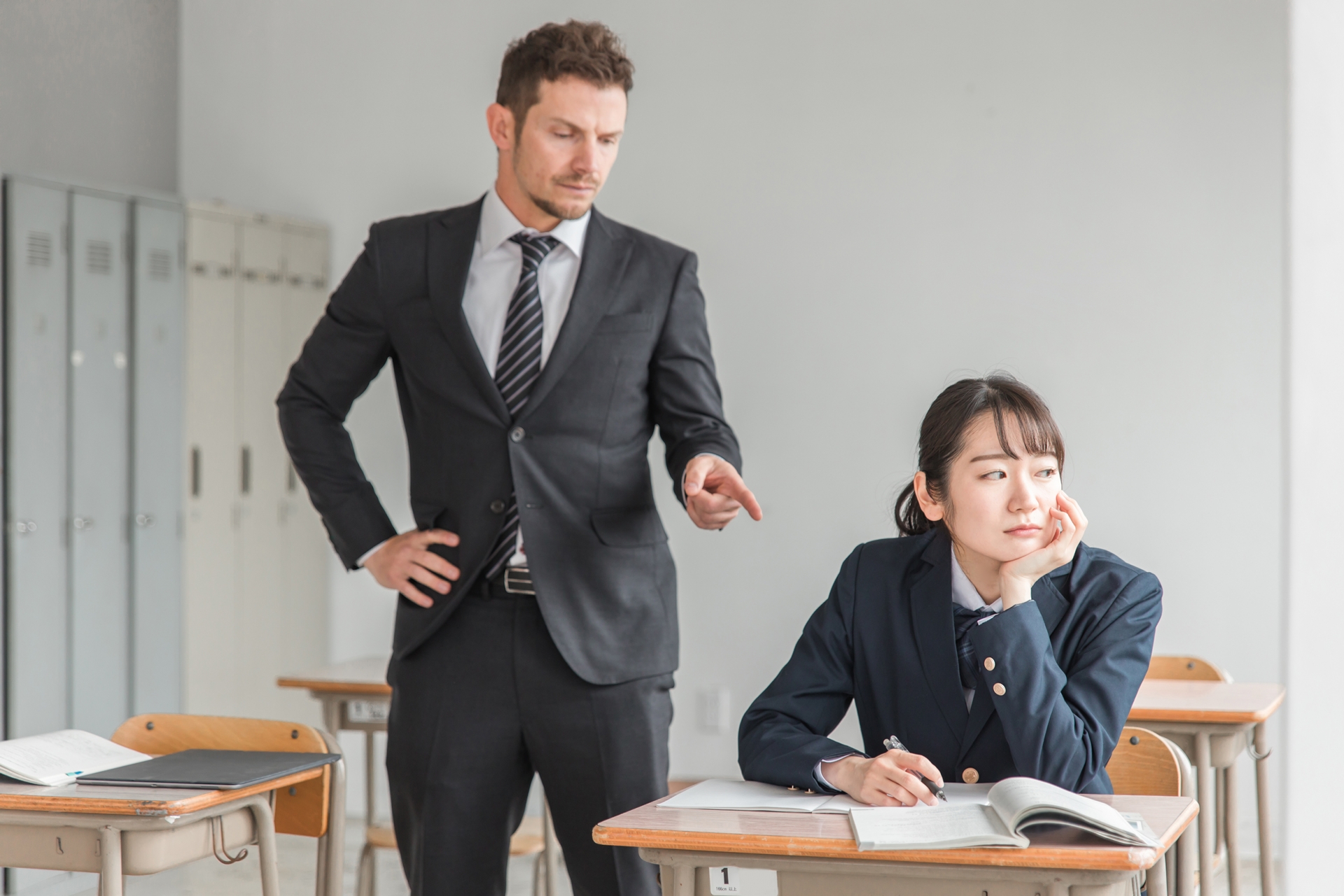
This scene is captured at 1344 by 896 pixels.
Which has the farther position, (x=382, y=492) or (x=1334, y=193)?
(x=382, y=492)

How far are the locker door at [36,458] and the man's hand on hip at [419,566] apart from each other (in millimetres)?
2290

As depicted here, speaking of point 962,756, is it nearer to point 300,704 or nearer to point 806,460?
point 806,460

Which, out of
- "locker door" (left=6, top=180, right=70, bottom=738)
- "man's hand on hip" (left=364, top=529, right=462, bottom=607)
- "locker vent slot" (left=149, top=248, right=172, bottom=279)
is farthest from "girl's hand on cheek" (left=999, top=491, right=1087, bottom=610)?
"locker vent slot" (left=149, top=248, right=172, bottom=279)

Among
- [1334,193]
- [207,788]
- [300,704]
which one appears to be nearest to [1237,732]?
[207,788]

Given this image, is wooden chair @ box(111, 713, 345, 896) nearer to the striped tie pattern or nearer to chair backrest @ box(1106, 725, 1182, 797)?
the striped tie pattern

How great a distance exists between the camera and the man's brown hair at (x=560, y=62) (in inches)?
68.1

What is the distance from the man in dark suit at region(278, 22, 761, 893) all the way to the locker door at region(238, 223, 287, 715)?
2.73 m

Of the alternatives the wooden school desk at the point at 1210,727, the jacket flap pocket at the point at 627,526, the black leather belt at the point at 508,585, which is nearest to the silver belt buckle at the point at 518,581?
the black leather belt at the point at 508,585

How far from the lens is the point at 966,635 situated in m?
1.60

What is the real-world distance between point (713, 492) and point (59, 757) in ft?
3.10

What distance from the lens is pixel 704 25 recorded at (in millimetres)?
4496

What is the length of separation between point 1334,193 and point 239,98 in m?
4.98

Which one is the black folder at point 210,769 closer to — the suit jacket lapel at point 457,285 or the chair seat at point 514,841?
the suit jacket lapel at point 457,285

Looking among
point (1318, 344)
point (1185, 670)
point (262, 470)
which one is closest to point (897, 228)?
point (1185, 670)
